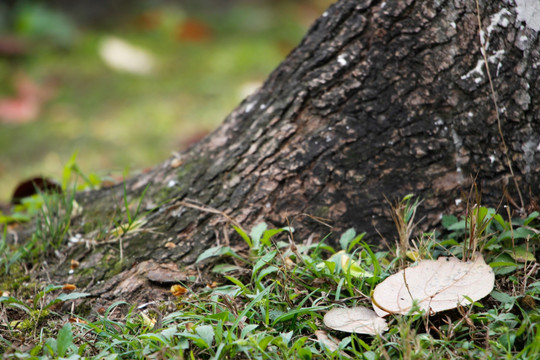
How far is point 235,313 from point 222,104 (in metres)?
3.14

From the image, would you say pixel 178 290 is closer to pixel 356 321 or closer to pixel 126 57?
pixel 356 321

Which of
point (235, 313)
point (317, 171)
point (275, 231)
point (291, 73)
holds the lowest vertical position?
point (235, 313)

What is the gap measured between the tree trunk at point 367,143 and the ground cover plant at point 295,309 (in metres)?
0.08

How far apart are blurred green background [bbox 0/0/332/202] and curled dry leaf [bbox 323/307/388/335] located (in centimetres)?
239

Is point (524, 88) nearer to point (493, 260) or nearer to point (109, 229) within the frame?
point (493, 260)

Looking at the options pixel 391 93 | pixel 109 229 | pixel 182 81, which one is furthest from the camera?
pixel 182 81

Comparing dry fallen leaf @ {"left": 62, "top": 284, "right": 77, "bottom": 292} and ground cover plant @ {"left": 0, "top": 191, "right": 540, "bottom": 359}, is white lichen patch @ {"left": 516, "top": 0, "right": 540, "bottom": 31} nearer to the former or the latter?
ground cover plant @ {"left": 0, "top": 191, "right": 540, "bottom": 359}

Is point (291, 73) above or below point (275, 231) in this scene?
above

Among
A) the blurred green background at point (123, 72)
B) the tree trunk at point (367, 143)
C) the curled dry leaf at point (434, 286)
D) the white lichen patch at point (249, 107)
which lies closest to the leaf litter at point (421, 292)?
the curled dry leaf at point (434, 286)

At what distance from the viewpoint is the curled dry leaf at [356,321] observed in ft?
4.58

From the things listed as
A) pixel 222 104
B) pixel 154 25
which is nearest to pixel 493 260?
pixel 222 104

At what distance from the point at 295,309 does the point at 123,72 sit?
3967mm

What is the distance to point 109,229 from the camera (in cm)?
193

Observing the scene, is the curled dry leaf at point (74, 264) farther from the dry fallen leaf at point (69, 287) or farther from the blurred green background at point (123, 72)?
the blurred green background at point (123, 72)
